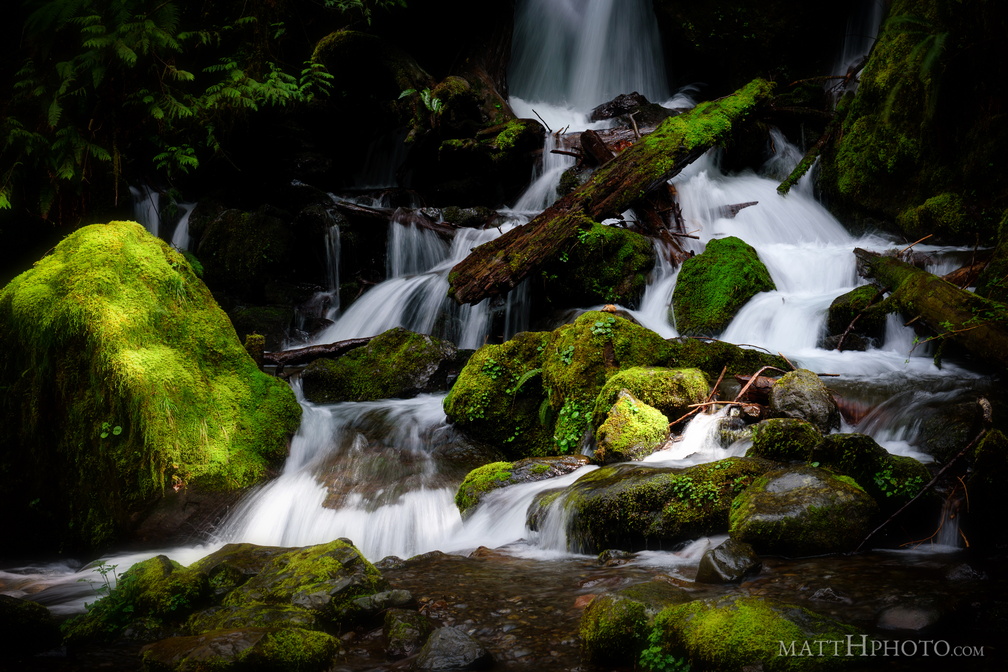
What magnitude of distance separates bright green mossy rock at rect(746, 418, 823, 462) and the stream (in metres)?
0.42

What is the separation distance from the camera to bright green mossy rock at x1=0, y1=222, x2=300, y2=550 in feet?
18.6

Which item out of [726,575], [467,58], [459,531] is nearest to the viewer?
[726,575]

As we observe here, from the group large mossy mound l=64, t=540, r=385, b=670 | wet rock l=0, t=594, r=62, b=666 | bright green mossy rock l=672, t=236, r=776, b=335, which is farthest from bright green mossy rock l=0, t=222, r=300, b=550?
bright green mossy rock l=672, t=236, r=776, b=335

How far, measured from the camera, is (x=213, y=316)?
702 cm

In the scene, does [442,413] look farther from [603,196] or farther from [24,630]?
[24,630]

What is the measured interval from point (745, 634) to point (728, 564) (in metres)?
0.99

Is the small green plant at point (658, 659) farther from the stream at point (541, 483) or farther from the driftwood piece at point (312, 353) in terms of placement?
the driftwood piece at point (312, 353)

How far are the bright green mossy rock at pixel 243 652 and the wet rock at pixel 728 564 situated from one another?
202cm

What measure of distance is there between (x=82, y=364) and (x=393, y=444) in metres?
3.08

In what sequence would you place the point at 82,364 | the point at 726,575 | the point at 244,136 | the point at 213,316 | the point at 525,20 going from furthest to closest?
the point at 525,20, the point at 244,136, the point at 213,316, the point at 82,364, the point at 726,575

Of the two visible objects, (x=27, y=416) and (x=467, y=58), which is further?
(x=467, y=58)

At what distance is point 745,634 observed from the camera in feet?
8.39

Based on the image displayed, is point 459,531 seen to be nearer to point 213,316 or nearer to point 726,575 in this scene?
point 726,575

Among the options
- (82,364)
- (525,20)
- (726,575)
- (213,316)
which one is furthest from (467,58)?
(726,575)
